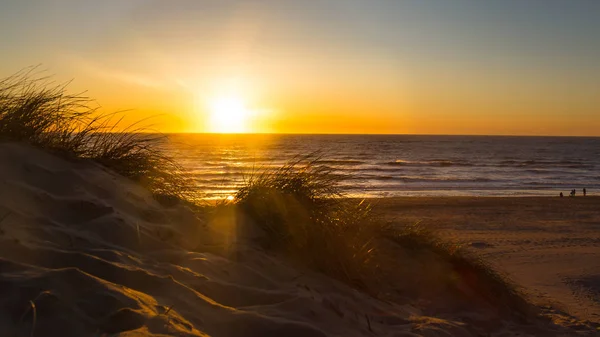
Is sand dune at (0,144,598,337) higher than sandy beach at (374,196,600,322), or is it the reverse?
sand dune at (0,144,598,337)

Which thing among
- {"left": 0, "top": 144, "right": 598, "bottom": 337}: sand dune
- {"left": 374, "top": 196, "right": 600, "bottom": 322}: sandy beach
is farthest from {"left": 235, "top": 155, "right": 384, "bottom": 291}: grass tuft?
{"left": 374, "top": 196, "right": 600, "bottom": 322}: sandy beach

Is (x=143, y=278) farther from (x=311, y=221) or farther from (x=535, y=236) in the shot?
(x=535, y=236)

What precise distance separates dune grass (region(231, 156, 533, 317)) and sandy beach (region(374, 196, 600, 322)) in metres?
0.89

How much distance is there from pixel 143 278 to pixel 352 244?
91.5 inches

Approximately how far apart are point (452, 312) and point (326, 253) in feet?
4.38

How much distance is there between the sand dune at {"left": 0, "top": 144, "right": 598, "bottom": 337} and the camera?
2490 mm

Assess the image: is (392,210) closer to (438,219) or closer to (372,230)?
(438,219)

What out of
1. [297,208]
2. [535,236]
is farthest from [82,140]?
[535,236]

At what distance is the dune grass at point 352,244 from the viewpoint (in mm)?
4547

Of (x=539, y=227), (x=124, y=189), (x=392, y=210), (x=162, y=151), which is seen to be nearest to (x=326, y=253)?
(x=124, y=189)

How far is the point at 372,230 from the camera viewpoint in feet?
18.6

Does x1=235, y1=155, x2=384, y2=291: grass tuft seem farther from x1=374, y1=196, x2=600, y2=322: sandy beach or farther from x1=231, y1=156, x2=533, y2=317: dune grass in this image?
x1=374, y1=196, x2=600, y2=322: sandy beach

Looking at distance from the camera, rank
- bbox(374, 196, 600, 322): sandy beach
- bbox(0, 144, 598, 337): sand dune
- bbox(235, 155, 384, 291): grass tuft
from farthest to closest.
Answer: bbox(374, 196, 600, 322): sandy beach
bbox(235, 155, 384, 291): grass tuft
bbox(0, 144, 598, 337): sand dune

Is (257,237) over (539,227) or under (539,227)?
over
